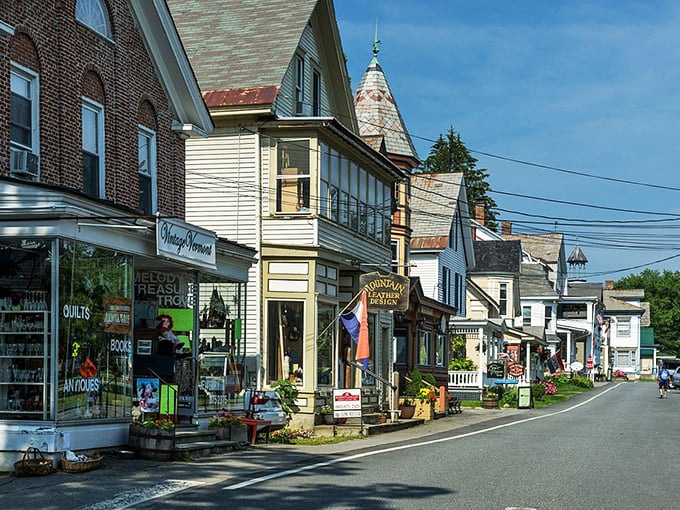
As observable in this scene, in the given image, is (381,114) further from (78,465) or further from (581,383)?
(581,383)

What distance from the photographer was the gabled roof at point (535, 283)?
7981 cm

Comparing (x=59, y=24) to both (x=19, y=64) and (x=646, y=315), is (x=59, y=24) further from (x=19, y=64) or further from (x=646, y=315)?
(x=646, y=315)

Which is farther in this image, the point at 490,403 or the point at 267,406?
the point at 490,403

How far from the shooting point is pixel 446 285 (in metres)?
49.8

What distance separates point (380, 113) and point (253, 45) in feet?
41.2

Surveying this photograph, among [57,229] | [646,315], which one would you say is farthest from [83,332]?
[646,315]

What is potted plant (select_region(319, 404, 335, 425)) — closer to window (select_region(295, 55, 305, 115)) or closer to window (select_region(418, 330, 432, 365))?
window (select_region(295, 55, 305, 115))

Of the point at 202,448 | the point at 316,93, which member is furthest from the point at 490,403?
the point at 202,448

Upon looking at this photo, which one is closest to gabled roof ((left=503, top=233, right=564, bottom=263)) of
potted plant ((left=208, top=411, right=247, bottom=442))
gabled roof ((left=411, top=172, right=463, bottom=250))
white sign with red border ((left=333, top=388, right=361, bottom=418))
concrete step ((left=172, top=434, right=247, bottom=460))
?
gabled roof ((left=411, top=172, right=463, bottom=250))


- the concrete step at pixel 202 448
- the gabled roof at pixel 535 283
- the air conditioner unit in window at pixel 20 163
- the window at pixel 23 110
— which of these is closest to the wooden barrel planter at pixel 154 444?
the concrete step at pixel 202 448

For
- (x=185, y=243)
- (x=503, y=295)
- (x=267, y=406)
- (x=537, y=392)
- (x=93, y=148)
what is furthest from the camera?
(x=503, y=295)

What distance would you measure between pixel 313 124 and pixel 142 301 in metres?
7.30

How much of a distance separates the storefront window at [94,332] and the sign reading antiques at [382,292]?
10670mm

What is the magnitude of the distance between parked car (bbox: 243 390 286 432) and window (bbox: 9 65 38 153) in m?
8.28
